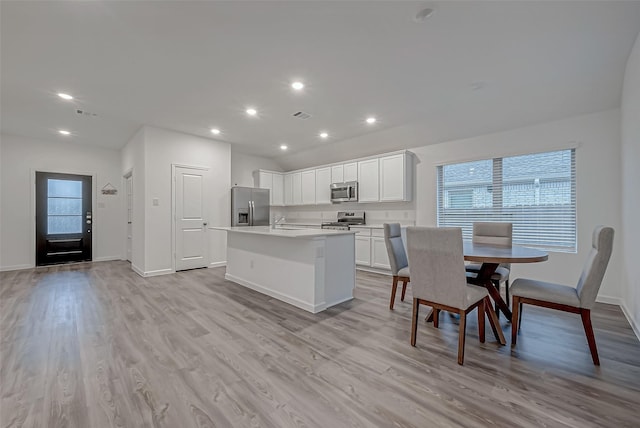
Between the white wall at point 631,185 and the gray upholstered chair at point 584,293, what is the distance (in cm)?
91

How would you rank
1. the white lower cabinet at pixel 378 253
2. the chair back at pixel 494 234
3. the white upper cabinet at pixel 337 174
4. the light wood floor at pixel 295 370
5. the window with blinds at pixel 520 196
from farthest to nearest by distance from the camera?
the white upper cabinet at pixel 337 174
the white lower cabinet at pixel 378 253
the window with blinds at pixel 520 196
the chair back at pixel 494 234
the light wood floor at pixel 295 370

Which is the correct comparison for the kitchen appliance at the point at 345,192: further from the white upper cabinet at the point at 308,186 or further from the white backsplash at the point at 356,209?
the white upper cabinet at the point at 308,186

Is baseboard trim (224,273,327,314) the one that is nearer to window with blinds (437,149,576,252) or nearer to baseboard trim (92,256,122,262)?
window with blinds (437,149,576,252)

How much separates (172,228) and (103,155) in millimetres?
3289

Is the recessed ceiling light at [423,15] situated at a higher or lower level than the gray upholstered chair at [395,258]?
higher

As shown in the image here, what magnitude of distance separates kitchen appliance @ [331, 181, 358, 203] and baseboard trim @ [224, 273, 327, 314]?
9.35 feet

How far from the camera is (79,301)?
11.4ft

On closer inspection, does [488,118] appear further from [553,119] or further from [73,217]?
[73,217]

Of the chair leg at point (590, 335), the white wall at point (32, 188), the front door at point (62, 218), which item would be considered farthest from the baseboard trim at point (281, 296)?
the front door at point (62, 218)

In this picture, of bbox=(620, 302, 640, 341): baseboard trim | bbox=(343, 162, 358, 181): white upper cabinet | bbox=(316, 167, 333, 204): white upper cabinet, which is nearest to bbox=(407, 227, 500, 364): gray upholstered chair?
bbox=(620, 302, 640, 341): baseboard trim

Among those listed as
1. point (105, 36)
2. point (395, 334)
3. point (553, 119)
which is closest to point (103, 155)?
point (105, 36)

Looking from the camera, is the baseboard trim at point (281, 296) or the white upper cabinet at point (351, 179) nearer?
the baseboard trim at point (281, 296)

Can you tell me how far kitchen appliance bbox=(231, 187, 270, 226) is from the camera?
6.00 m

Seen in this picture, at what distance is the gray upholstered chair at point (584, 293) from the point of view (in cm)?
199
